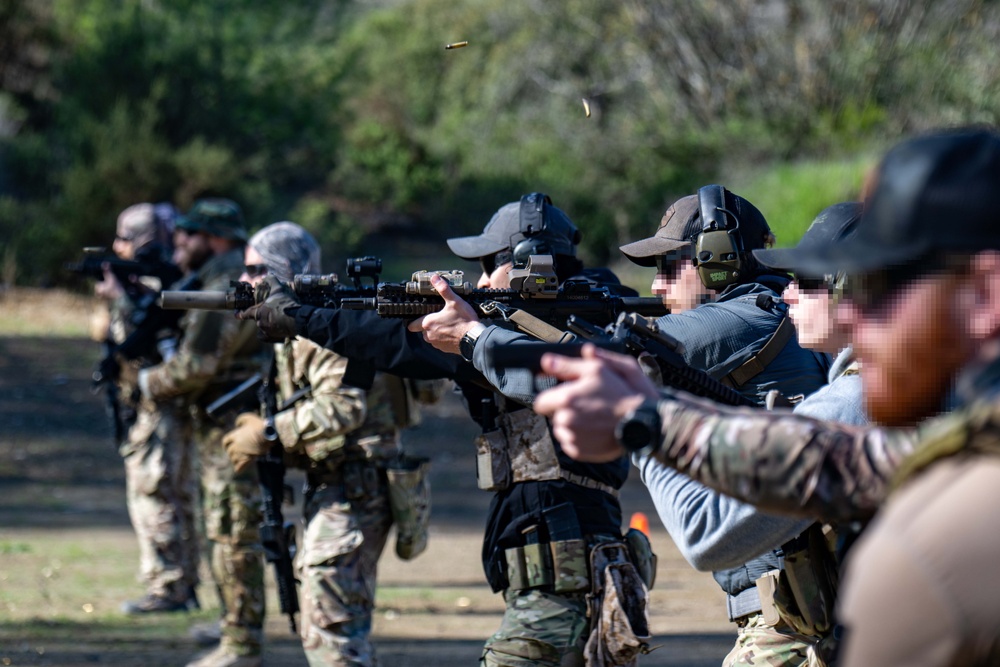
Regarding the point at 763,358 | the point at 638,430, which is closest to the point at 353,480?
the point at 763,358

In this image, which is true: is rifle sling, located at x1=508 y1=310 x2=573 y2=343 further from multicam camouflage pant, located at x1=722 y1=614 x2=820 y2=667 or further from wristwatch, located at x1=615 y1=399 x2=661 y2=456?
wristwatch, located at x1=615 y1=399 x2=661 y2=456

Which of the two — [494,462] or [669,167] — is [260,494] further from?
[669,167]

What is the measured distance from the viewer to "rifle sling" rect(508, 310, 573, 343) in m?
3.46

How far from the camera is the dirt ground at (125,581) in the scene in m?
6.93

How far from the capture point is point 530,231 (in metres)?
4.51

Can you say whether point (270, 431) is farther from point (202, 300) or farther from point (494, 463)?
point (494, 463)

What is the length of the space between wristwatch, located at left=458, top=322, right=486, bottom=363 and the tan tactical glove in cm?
228

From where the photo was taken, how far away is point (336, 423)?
5.38 m

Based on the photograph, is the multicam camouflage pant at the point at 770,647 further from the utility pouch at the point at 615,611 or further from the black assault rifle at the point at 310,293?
the black assault rifle at the point at 310,293

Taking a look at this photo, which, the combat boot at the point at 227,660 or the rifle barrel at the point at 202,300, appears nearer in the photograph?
the rifle barrel at the point at 202,300

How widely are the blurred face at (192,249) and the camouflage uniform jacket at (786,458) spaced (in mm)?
5814

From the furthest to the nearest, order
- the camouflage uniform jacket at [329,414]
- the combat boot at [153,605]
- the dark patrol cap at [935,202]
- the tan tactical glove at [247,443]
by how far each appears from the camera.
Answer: the combat boot at [153,605]
the tan tactical glove at [247,443]
the camouflage uniform jacket at [329,414]
the dark patrol cap at [935,202]

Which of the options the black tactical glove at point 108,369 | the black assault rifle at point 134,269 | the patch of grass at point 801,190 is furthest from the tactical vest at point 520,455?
the patch of grass at point 801,190

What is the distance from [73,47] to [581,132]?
29.6ft
